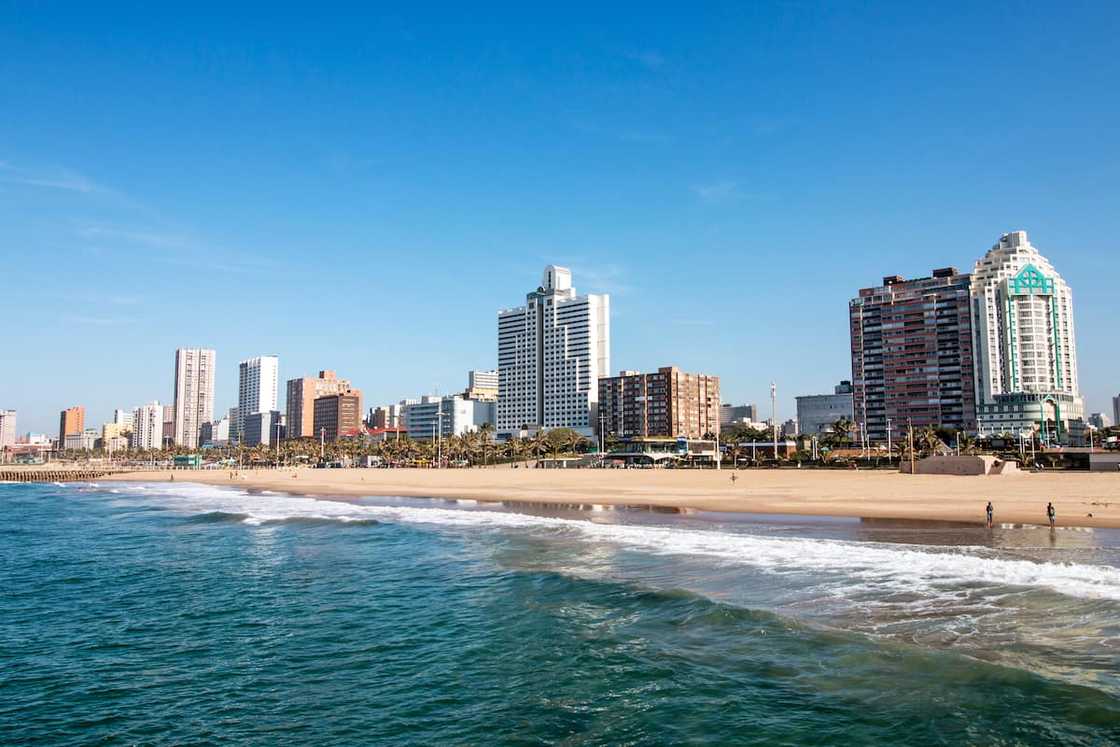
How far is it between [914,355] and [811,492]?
383ft

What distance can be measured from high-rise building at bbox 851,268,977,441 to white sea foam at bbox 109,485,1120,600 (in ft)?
434

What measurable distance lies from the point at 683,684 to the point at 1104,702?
7176mm

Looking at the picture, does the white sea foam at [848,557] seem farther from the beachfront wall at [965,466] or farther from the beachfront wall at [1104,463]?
the beachfront wall at [1104,463]

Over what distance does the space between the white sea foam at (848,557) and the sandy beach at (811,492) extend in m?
10.6

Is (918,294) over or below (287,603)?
over

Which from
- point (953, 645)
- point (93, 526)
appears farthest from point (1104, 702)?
point (93, 526)

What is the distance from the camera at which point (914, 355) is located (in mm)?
155250

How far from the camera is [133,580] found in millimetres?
27094

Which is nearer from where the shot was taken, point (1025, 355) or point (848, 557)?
point (848, 557)

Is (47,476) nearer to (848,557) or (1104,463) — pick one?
(848,557)

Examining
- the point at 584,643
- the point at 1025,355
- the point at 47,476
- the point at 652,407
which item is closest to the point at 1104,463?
the point at 584,643

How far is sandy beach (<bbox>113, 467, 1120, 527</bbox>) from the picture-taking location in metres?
39.0

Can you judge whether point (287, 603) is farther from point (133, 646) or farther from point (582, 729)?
point (582, 729)

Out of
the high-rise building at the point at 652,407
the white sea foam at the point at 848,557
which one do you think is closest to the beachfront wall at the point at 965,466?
the white sea foam at the point at 848,557
